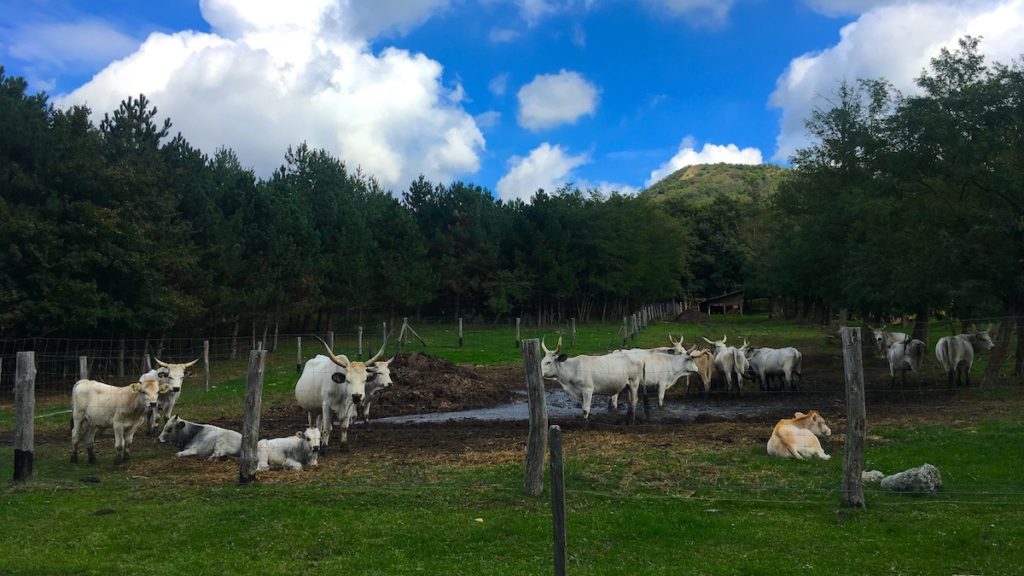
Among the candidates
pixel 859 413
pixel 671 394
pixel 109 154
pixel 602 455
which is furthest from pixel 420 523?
pixel 109 154

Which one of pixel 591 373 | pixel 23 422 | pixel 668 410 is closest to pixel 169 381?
pixel 23 422

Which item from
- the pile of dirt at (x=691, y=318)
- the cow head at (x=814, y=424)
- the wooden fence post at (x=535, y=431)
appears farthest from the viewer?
the pile of dirt at (x=691, y=318)

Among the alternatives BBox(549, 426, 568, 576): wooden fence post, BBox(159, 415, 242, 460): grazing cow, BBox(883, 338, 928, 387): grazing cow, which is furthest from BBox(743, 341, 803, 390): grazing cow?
BBox(549, 426, 568, 576): wooden fence post

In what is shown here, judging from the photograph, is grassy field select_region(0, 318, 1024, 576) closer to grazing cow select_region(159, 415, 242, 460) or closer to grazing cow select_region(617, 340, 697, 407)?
grazing cow select_region(159, 415, 242, 460)

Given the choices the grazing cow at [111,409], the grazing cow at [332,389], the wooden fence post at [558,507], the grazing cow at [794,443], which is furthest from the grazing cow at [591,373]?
the wooden fence post at [558,507]

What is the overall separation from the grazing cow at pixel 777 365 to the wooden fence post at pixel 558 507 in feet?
53.3

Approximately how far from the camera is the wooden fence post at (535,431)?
29.2 ft

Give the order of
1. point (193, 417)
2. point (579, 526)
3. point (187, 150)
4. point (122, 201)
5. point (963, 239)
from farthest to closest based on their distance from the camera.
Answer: point (187, 150)
point (122, 201)
point (963, 239)
point (193, 417)
point (579, 526)

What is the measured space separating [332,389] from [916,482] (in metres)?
9.63

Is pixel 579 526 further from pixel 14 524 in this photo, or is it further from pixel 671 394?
pixel 671 394

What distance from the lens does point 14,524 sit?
8.14 m

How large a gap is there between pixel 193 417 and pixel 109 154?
20.7m

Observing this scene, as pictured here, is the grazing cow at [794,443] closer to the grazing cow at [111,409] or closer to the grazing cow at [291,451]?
the grazing cow at [291,451]

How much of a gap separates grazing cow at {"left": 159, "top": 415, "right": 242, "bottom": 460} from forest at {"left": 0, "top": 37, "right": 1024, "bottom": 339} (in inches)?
512
